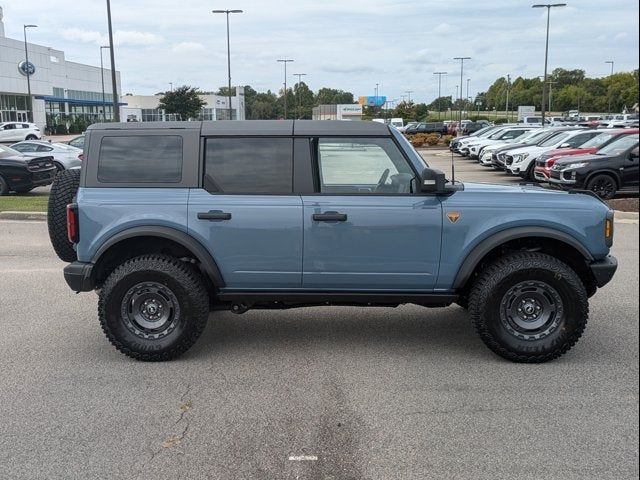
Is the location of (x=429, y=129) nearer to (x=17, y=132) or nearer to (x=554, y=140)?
(x=17, y=132)

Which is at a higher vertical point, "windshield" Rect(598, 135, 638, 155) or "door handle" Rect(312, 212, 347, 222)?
"windshield" Rect(598, 135, 638, 155)

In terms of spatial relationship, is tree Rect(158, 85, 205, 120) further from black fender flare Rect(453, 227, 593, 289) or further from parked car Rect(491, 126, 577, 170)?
black fender flare Rect(453, 227, 593, 289)

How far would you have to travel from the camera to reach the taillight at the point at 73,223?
4.81 m

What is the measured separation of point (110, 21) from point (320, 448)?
80.2 feet

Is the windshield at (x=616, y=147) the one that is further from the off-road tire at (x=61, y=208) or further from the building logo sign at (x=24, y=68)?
the building logo sign at (x=24, y=68)

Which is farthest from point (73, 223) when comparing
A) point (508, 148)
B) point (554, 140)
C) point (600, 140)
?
point (508, 148)

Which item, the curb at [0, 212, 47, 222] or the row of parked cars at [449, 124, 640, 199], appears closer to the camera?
the curb at [0, 212, 47, 222]

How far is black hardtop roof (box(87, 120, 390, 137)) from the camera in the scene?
493 centimetres

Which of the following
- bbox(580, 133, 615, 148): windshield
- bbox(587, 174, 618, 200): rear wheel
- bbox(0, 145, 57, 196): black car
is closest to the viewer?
bbox(587, 174, 618, 200): rear wheel

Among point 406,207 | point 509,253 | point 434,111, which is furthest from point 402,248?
point 434,111

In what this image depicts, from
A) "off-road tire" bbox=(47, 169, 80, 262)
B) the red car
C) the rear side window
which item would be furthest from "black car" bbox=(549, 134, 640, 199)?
"off-road tire" bbox=(47, 169, 80, 262)

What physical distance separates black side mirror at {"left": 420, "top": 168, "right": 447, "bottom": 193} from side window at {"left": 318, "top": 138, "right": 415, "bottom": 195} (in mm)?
230

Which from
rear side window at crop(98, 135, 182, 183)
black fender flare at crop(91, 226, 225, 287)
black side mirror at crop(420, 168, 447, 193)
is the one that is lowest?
black fender flare at crop(91, 226, 225, 287)

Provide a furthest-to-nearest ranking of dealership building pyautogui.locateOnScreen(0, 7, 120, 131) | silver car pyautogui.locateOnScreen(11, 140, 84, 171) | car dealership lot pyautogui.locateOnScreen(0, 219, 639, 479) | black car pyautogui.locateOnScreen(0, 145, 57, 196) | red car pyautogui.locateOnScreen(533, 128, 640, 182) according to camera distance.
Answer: dealership building pyautogui.locateOnScreen(0, 7, 120, 131)
silver car pyautogui.locateOnScreen(11, 140, 84, 171)
black car pyautogui.locateOnScreen(0, 145, 57, 196)
red car pyautogui.locateOnScreen(533, 128, 640, 182)
car dealership lot pyautogui.locateOnScreen(0, 219, 639, 479)
